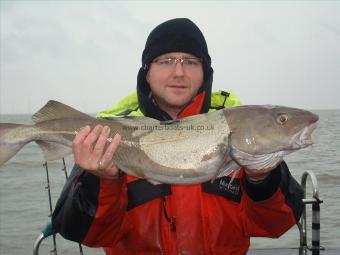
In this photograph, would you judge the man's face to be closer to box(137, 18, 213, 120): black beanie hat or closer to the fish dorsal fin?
box(137, 18, 213, 120): black beanie hat

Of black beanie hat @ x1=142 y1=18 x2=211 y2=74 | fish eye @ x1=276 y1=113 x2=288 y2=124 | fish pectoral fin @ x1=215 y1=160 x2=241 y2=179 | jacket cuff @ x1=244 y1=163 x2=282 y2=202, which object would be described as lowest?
jacket cuff @ x1=244 y1=163 x2=282 y2=202

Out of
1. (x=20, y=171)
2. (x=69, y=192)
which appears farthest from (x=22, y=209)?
(x=69, y=192)

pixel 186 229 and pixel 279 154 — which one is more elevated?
pixel 279 154

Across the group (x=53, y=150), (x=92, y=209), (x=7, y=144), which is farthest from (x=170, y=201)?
(x=7, y=144)

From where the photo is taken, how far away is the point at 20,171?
69.7 ft

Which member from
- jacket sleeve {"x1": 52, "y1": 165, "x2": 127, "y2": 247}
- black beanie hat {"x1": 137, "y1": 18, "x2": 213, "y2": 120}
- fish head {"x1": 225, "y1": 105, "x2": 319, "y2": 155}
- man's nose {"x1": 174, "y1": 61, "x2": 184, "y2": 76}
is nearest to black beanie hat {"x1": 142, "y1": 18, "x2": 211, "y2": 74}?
black beanie hat {"x1": 137, "y1": 18, "x2": 213, "y2": 120}

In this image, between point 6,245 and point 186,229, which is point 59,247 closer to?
point 6,245

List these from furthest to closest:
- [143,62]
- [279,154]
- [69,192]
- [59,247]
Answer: [59,247] → [143,62] → [69,192] → [279,154]

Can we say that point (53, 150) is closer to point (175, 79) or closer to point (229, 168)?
point (175, 79)

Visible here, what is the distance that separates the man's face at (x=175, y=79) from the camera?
4005mm

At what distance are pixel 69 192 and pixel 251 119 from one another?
1.75 metres

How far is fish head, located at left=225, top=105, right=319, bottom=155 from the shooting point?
3107 mm

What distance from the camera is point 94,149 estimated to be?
3.29m

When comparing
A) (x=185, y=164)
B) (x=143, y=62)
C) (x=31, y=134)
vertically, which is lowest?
(x=185, y=164)
